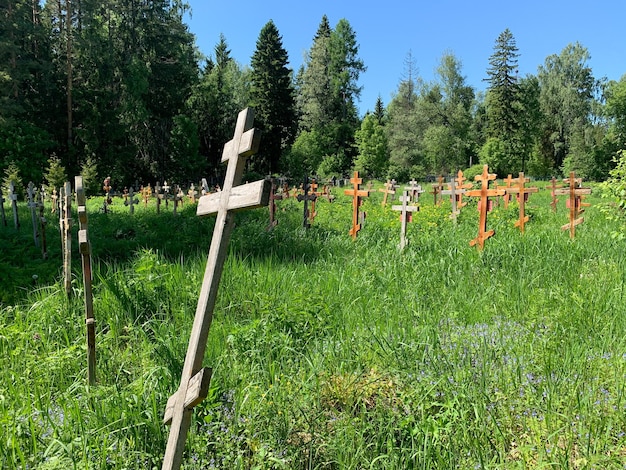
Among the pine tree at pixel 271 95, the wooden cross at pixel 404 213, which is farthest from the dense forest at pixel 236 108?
the wooden cross at pixel 404 213

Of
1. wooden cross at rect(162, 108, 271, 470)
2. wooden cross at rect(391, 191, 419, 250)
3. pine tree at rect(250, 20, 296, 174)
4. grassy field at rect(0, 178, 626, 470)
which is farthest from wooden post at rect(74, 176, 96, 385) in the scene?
pine tree at rect(250, 20, 296, 174)

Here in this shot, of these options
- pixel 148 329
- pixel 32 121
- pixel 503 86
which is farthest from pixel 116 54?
pixel 503 86

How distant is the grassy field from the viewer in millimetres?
2420

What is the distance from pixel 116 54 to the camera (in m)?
30.5

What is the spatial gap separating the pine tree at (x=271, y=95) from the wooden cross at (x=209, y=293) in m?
40.3

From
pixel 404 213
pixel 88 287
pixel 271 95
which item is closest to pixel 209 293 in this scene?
pixel 88 287

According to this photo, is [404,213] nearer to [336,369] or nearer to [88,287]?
[336,369]

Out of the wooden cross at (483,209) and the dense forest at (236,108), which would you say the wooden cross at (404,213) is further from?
the dense forest at (236,108)

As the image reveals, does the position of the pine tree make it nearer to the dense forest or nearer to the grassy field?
the dense forest

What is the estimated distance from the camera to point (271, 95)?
42.7m

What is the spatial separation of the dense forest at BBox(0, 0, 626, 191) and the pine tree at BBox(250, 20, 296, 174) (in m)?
0.13

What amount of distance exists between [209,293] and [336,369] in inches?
59.6

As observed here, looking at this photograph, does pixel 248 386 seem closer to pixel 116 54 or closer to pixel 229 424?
pixel 229 424

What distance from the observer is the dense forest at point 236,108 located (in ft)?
89.2
